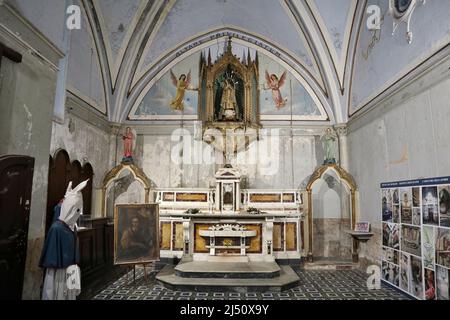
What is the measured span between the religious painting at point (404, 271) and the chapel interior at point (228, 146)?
40 mm

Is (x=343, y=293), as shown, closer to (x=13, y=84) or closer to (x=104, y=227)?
(x=104, y=227)

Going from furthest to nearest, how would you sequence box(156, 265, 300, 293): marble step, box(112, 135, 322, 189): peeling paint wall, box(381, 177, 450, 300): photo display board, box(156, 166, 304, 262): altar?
box(112, 135, 322, 189): peeling paint wall → box(156, 166, 304, 262): altar → box(156, 265, 300, 293): marble step → box(381, 177, 450, 300): photo display board

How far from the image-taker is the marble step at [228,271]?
687 cm

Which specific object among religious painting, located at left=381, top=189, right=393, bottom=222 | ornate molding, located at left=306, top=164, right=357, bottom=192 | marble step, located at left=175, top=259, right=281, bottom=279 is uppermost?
ornate molding, located at left=306, top=164, right=357, bottom=192

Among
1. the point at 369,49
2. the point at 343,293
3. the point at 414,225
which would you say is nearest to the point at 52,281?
the point at 343,293

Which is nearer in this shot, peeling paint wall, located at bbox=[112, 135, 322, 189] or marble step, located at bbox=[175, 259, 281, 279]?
marble step, located at bbox=[175, 259, 281, 279]

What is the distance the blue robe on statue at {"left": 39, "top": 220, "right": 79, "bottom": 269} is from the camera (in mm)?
4234

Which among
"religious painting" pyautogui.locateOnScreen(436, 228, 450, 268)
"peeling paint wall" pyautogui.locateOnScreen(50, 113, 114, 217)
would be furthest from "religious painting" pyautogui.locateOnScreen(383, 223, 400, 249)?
"peeling paint wall" pyautogui.locateOnScreen(50, 113, 114, 217)

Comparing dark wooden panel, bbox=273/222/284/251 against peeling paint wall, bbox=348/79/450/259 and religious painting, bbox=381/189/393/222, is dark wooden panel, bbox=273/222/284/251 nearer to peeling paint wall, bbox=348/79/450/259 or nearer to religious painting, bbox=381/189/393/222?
peeling paint wall, bbox=348/79/450/259

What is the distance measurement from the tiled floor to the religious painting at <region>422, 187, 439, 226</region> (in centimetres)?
186

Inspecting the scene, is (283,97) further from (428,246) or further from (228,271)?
(428,246)

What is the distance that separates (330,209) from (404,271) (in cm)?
394

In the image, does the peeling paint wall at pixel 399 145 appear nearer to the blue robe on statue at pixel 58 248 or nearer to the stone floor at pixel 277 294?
the stone floor at pixel 277 294

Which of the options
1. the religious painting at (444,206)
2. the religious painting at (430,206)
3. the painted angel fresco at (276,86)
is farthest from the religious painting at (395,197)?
the painted angel fresco at (276,86)
